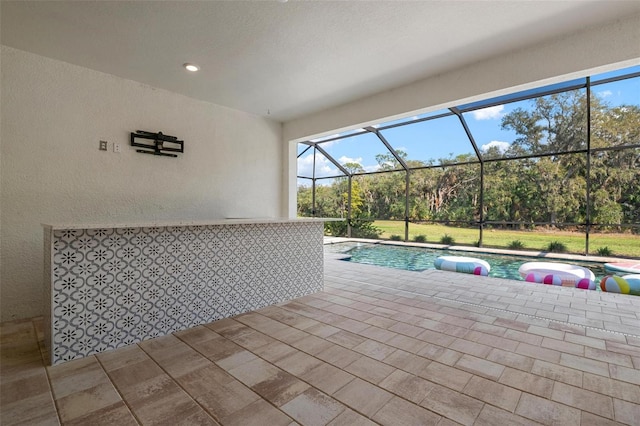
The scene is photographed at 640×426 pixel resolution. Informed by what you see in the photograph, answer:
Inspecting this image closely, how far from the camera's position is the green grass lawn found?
6.84 meters

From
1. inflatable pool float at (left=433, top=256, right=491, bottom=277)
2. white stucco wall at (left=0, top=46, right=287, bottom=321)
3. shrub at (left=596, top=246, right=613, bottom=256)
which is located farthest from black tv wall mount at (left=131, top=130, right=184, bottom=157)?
shrub at (left=596, top=246, right=613, bottom=256)

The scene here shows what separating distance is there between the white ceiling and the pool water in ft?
12.0

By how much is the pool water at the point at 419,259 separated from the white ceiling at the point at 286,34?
3653mm

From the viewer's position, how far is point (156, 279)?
234 cm

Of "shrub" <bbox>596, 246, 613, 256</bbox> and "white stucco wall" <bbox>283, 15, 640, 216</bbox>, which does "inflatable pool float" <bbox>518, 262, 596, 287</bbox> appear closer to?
"shrub" <bbox>596, 246, 613, 256</bbox>

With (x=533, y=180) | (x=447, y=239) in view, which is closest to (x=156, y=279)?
(x=447, y=239)

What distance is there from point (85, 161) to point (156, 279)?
1.89 metres

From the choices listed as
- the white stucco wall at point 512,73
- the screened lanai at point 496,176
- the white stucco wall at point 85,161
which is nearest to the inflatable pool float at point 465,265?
the screened lanai at point 496,176

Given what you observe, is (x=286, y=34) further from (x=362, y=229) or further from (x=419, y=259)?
(x=362, y=229)

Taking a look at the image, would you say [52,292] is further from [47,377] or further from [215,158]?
[215,158]

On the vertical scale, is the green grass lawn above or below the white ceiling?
below

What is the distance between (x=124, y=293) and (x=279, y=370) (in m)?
1.32

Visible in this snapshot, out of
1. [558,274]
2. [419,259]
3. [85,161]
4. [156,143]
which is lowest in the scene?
[419,259]

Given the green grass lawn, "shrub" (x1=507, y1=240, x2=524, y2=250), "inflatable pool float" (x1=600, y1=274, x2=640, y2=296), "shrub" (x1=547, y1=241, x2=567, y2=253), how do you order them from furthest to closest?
"shrub" (x1=507, y1=240, x2=524, y2=250)
"shrub" (x1=547, y1=241, x2=567, y2=253)
the green grass lawn
"inflatable pool float" (x1=600, y1=274, x2=640, y2=296)
